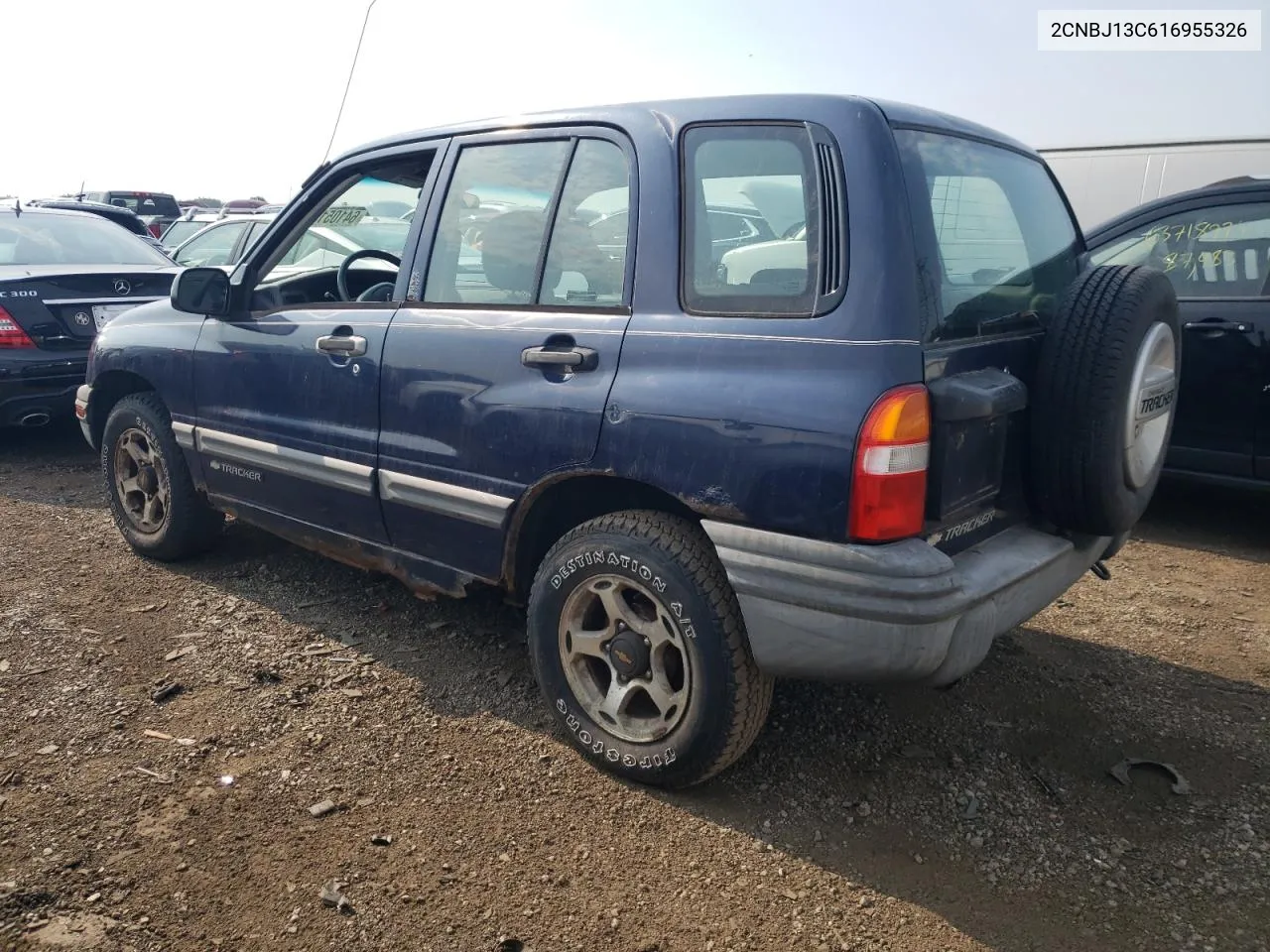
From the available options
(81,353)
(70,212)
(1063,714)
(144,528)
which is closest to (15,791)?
(144,528)

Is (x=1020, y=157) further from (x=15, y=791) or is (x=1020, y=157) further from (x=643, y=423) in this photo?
(x=15, y=791)

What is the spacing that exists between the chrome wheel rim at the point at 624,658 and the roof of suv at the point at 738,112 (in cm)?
125

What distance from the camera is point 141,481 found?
4355 millimetres

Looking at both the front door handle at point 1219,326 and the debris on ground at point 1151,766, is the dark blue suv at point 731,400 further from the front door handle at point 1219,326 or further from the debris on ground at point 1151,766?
the front door handle at point 1219,326

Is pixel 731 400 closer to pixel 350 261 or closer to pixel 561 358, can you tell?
pixel 561 358

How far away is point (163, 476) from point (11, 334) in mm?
2423

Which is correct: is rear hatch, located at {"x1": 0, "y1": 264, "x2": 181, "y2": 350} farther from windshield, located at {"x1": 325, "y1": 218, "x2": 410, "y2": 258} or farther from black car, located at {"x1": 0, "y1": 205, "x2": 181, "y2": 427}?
windshield, located at {"x1": 325, "y1": 218, "x2": 410, "y2": 258}

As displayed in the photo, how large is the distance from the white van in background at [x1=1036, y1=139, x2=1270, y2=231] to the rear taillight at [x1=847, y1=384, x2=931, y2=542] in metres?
5.59

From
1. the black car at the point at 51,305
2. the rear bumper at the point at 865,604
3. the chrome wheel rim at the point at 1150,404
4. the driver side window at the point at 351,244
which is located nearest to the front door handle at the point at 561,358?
the rear bumper at the point at 865,604

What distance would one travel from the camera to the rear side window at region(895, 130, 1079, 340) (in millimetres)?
2354

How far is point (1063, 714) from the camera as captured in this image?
121 inches

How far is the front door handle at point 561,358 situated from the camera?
8.59ft

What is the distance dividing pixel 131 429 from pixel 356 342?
1.73 metres

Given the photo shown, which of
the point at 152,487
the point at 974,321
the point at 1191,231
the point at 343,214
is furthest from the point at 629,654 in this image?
the point at 1191,231
